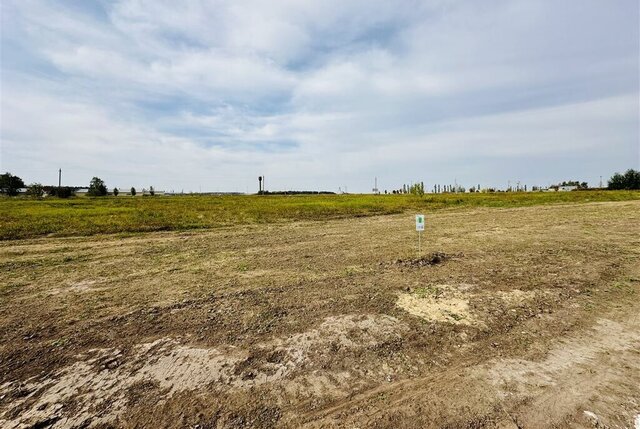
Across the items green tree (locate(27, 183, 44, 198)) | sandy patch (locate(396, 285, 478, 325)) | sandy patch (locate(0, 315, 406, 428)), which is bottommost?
sandy patch (locate(0, 315, 406, 428))

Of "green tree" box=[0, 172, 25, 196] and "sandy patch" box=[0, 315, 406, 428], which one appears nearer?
"sandy patch" box=[0, 315, 406, 428]

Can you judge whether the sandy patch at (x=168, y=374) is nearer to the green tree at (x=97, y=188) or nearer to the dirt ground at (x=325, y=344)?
the dirt ground at (x=325, y=344)

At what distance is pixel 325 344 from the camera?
462 cm

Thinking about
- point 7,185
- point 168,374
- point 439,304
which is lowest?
point 168,374

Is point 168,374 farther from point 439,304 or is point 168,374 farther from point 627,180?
point 627,180

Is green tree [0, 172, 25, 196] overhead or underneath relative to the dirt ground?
overhead

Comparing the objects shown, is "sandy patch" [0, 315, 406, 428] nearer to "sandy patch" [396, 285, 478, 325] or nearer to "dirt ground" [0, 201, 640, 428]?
"dirt ground" [0, 201, 640, 428]

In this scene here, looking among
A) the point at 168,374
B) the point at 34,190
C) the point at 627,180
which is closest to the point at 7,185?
the point at 34,190

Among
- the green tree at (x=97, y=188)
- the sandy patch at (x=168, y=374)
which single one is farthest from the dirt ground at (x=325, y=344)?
the green tree at (x=97, y=188)

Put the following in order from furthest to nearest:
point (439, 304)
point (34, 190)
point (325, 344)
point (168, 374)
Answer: point (34, 190) < point (439, 304) < point (325, 344) < point (168, 374)

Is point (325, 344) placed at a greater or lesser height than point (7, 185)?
lesser

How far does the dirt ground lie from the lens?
331 centimetres

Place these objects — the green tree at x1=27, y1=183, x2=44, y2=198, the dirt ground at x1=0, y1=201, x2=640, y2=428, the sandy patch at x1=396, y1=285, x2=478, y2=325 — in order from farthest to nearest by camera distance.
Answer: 1. the green tree at x1=27, y1=183, x2=44, y2=198
2. the sandy patch at x1=396, y1=285, x2=478, y2=325
3. the dirt ground at x1=0, y1=201, x2=640, y2=428

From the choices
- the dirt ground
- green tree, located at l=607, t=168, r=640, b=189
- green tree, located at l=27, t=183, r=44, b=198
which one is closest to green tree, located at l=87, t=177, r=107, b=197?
green tree, located at l=27, t=183, r=44, b=198
